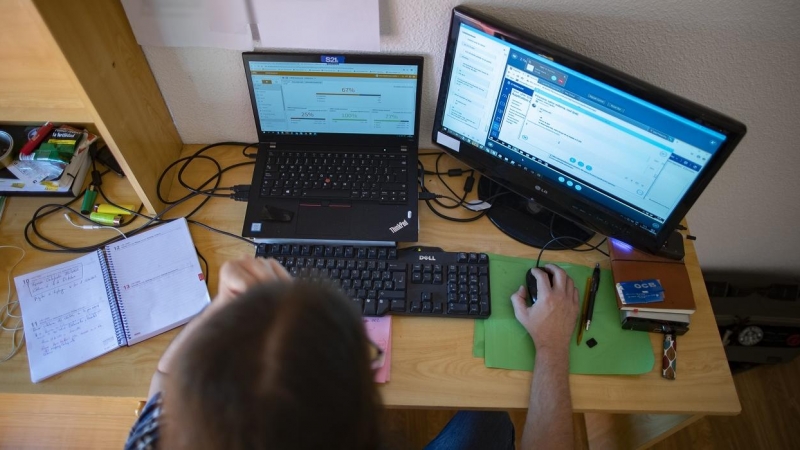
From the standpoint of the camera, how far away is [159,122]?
44.6 inches

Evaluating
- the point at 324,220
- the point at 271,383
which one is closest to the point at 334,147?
the point at 324,220

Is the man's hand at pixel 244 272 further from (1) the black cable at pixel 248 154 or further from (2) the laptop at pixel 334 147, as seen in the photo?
(1) the black cable at pixel 248 154

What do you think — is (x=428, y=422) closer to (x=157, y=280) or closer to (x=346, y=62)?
(x=157, y=280)

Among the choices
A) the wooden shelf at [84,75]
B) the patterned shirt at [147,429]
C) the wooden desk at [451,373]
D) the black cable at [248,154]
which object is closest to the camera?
the patterned shirt at [147,429]

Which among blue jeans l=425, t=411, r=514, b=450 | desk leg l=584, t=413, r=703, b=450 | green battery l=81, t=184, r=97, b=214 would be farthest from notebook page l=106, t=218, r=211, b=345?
desk leg l=584, t=413, r=703, b=450

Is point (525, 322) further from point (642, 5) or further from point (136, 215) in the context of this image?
point (136, 215)

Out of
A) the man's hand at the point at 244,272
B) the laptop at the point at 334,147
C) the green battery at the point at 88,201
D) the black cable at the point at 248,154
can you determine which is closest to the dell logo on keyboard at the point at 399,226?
the laptop at the point at 334,147

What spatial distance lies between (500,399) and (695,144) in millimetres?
528

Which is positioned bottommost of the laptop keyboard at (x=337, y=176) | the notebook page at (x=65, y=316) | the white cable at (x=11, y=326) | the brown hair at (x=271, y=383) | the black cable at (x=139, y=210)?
the white cable at (x=11, y=326)

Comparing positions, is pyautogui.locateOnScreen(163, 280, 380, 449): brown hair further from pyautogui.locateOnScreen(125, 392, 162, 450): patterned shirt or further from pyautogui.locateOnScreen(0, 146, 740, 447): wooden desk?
pyautogui.locateOnScreen(0, 146, 740, 447): wooden desk

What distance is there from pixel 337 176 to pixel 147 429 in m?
0.61

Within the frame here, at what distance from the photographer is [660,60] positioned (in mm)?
1007

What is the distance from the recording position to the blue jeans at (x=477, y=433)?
3.70 feet

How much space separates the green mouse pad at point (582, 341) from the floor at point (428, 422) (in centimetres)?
46
